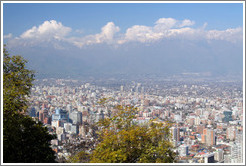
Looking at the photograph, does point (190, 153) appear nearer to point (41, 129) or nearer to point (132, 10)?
point (41, 129)

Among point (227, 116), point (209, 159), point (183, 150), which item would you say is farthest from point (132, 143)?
point (227, 116)

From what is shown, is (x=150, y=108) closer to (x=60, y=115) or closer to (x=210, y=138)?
(x=210, y=138)

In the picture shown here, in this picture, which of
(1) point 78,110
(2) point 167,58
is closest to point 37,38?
(1) point 78,110

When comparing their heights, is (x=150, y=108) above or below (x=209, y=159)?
above

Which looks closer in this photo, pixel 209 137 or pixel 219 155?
pixel 219 155

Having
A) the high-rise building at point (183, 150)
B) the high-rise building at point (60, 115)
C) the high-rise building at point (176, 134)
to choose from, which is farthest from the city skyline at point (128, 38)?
the high-rise building at point (183, 150)

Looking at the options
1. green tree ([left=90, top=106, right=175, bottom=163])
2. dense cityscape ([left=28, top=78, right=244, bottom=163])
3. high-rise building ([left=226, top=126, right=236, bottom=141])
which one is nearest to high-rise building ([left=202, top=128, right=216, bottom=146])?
dense cityscape ([left=28, top=78, right=244, bottom=163])

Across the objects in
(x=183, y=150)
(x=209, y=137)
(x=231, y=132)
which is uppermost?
(x=231, y=132)

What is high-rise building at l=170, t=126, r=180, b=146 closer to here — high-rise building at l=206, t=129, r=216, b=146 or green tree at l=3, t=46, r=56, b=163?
high-rise building at l=206, t=129, r=216, b=146

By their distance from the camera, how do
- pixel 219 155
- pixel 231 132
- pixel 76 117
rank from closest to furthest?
pixel 219 155 → pixel 231 132 → pixel 76 117
